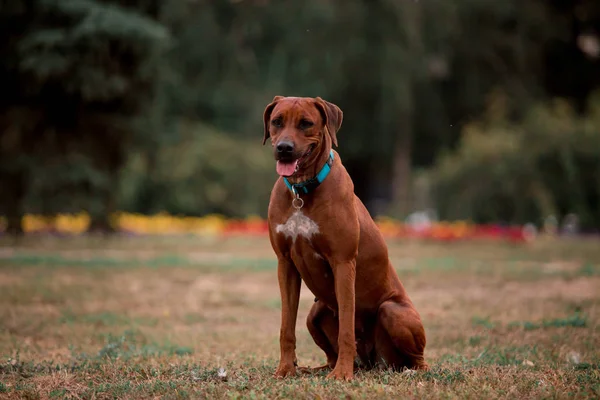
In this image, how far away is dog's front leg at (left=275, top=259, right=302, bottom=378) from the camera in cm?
516

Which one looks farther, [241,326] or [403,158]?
[403,158]

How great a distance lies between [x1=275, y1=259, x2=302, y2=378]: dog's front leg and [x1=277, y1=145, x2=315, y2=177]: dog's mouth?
65 centimetres

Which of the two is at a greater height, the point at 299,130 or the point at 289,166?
the point at 299,130

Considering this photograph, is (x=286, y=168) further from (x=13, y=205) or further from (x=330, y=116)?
(x=13, y=205)

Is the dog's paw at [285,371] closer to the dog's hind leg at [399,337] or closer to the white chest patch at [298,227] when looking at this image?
the dog's hind leg at [399,337]

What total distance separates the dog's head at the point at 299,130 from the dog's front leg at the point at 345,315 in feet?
2.32

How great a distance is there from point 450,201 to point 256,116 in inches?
416

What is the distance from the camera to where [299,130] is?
16.3ft

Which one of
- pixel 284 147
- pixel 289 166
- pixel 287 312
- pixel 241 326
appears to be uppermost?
pixel 284 147

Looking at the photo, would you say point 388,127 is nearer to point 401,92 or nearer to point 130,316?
point 401,92

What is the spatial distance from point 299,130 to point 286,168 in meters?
0.29

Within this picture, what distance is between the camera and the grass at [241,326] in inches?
190

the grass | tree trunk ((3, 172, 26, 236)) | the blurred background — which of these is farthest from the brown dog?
tree trunk ((3, 172, 26, 236))

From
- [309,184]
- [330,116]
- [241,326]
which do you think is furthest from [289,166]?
[241,326]
